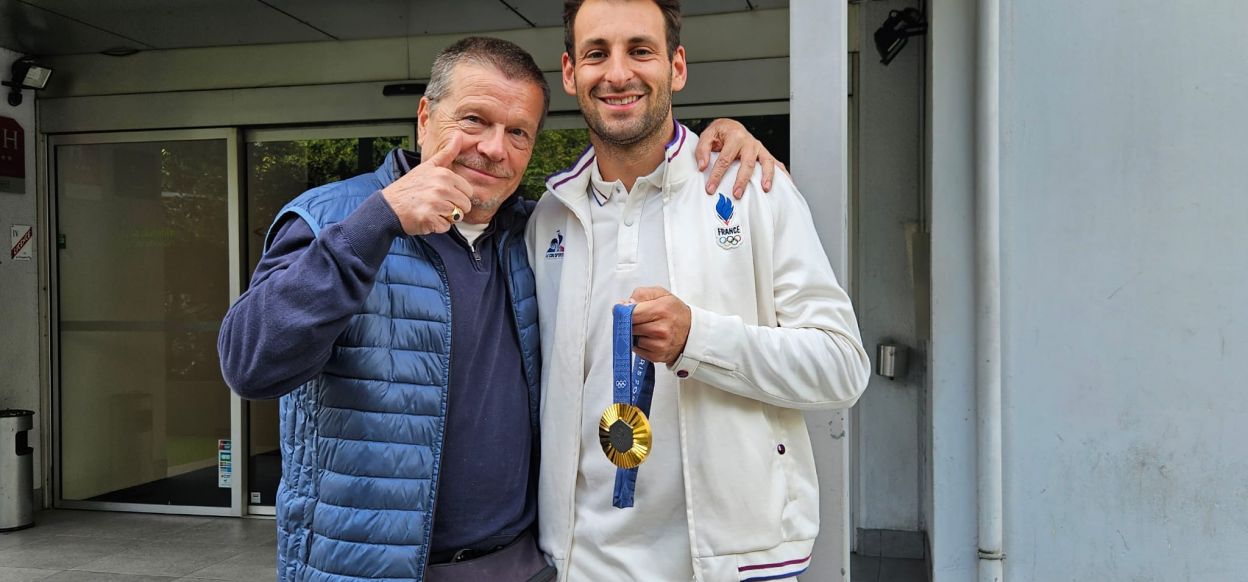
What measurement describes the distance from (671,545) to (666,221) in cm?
66

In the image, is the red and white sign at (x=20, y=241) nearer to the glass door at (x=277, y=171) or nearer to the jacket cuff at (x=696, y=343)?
the glass door at (x=277, y=171)

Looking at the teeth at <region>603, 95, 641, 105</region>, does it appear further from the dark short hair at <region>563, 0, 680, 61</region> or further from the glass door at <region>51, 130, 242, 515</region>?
the glass door at <region>51, 130, 242, 515</region>

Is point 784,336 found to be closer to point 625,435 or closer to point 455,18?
point 625,435

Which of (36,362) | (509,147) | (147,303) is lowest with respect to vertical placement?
(36,362)

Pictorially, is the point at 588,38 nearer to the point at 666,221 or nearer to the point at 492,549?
the point at 666,221

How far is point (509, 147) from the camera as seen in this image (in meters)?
1.95

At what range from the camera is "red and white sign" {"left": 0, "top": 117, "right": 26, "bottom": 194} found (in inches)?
277

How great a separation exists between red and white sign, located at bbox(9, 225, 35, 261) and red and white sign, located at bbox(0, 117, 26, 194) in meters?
0.30

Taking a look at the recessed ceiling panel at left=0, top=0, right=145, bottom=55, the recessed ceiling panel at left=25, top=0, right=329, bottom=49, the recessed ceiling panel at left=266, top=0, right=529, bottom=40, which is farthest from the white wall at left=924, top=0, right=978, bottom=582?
the recessed ceiling panel at left=0, top=0, right=145, bottom=55

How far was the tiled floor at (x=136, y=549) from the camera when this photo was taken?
225 inches

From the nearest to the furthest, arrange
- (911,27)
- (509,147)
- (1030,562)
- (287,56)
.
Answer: (509,147), (1030,562), (911,27), (287,56)

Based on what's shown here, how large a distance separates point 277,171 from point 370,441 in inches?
233

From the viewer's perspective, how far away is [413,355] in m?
1.76

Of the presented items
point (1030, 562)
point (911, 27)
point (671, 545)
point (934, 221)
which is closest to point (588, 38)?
point (671, 545)
